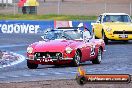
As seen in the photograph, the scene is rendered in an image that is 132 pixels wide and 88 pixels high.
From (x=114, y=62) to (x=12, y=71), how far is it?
14.4ft

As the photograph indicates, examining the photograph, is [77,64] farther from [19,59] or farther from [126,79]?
[126,79]

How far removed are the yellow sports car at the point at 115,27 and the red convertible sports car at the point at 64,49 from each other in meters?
10.2

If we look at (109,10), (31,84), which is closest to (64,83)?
(31,84)

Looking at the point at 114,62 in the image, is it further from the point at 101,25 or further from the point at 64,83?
the point at 101,25

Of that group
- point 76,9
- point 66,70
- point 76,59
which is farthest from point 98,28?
point 76,9

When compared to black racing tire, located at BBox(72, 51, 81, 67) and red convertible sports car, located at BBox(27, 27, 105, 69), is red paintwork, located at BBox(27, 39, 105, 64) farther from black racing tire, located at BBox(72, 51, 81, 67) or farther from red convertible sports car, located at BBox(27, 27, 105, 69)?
black racing tire, located at BBox(72, 51, 81, 67)

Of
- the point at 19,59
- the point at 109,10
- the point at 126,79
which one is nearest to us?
the point at 126,79

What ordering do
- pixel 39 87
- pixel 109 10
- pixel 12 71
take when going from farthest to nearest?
pixel 109 10
pixel 12 71
pixel 39 87

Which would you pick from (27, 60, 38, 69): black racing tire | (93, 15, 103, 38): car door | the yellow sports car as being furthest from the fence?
(27, 60, 38, 69): black racing tire

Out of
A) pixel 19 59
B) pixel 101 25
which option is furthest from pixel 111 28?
pixel 19 59

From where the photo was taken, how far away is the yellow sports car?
31.0 metres

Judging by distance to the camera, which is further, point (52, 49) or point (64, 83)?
point (52, 49)

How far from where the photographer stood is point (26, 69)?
733 inches

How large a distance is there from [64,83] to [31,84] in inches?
27.0
